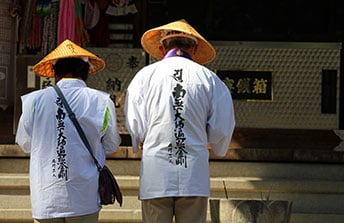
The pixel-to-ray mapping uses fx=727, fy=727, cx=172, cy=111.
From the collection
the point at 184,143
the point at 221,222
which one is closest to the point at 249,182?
the point at 221,222

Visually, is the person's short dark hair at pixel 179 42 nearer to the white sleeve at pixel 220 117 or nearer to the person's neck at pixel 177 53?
the person's neck at pixel 177 53

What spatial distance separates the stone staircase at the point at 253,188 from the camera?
7.29m

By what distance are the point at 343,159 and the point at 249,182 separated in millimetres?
1067

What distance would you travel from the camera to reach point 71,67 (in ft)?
16.5

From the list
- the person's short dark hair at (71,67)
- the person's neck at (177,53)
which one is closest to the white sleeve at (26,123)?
the person's short dark hair at (71,67)

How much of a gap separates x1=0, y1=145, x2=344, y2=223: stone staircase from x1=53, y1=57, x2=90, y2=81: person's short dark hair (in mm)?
2545

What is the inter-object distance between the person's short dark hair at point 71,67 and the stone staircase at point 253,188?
8.35 ft

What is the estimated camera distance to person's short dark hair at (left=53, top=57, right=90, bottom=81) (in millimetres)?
5020

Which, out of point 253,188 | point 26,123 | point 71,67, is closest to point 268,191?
point 253,188

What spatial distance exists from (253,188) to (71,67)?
307 centimetres

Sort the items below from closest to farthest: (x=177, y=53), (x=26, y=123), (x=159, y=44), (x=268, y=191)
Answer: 1. (x=26, y=123)
2. (x=177, y=53)
3. (x=159, y=44)
4. (x=268, y=191)

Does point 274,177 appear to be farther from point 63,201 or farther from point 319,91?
point 63,201

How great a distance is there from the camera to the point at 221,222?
Result: 19.1ft

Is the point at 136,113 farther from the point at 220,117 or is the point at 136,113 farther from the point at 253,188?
the point at 253,188
